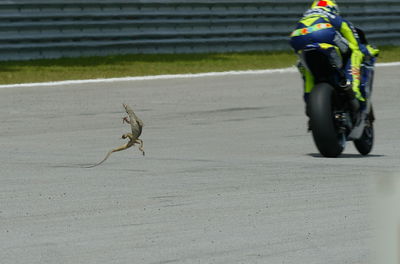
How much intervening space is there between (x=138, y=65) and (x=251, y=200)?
578 inches

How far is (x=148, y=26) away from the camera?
23.3m

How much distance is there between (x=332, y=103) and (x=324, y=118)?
0.30 metres

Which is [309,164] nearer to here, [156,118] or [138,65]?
[156,118]

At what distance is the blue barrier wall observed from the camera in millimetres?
21531

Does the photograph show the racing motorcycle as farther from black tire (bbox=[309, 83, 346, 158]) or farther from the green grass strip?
the green grass strip

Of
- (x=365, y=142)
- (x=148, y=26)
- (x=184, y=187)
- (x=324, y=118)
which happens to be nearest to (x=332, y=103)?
(x=324, y=118)

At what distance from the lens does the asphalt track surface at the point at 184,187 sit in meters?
4.84

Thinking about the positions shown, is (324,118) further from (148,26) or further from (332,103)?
(148,26)

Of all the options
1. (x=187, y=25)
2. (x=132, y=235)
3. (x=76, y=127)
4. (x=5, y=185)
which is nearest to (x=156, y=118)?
(x=76, y=127)

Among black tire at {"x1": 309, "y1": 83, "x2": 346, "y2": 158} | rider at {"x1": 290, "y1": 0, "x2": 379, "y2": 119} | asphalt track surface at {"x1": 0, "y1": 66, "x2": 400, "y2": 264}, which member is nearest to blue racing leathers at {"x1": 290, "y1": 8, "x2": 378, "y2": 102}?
rider at {"x1": 290, "y1": 0, "x2": 379, "y2": 119}

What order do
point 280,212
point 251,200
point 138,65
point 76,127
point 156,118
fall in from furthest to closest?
point 138,65
point 156,118
point 76,127
point 251,200
point 280,212

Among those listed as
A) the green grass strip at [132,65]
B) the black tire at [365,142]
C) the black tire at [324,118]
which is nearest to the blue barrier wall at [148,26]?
the green grass strip at [132,65]

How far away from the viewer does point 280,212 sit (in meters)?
6.03

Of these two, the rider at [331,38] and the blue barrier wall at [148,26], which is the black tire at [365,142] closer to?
the rider at [331,38]
